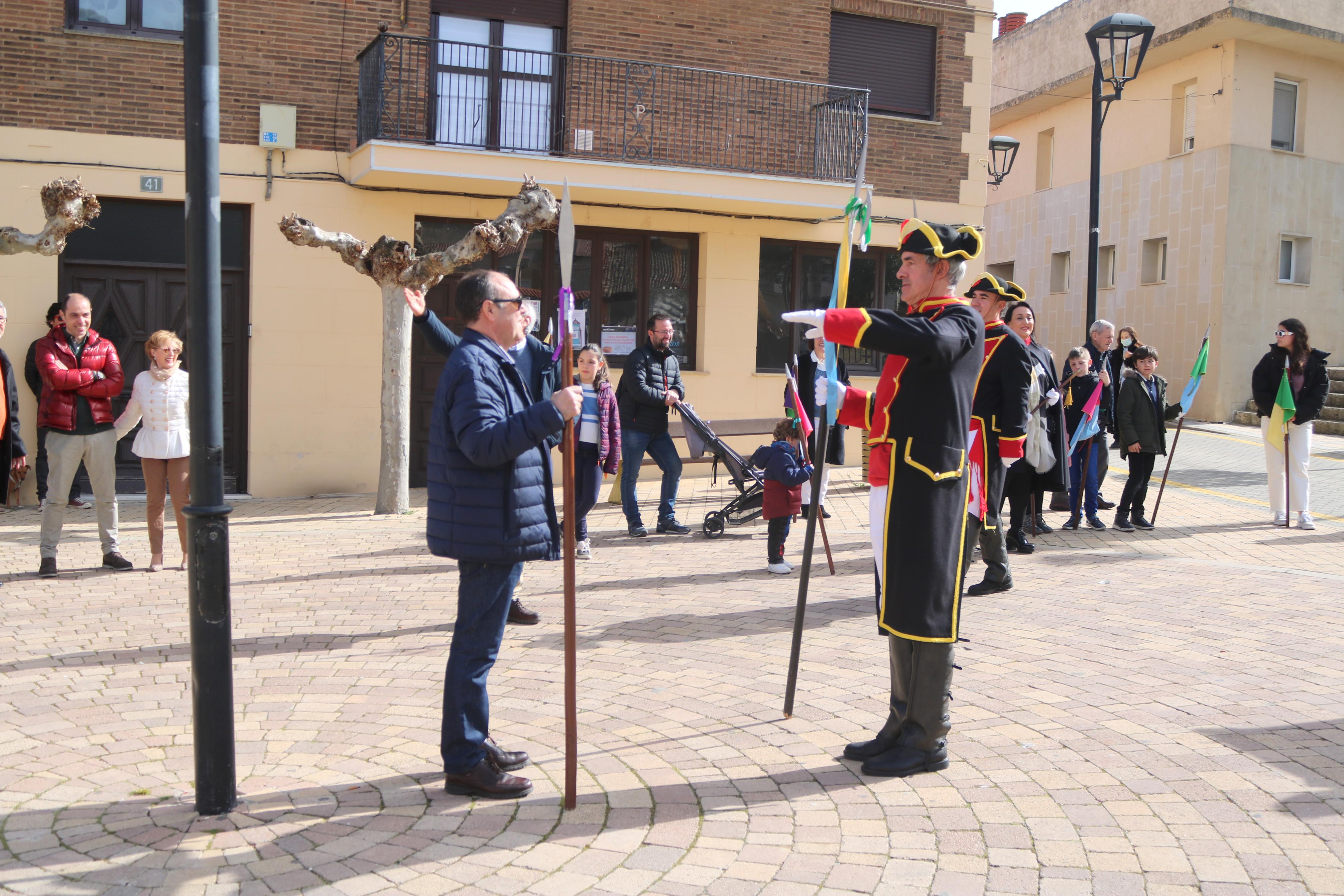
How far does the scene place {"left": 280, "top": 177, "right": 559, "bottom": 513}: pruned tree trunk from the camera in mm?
11219

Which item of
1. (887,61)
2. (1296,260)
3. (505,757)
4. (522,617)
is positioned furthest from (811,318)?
(1296,260)

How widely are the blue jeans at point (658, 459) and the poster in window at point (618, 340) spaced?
453cm

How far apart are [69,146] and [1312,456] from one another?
17.1 metres

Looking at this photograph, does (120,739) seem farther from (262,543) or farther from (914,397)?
(262,543)

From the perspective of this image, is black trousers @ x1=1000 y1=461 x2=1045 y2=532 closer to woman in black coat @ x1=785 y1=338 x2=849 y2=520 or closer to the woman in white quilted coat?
woman in black coat @ x1=785 y1=338 x2=849 y2=520

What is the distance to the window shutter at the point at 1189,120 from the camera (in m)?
23.4

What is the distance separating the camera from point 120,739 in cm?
470

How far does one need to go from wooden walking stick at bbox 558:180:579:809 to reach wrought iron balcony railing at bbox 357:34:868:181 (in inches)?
408

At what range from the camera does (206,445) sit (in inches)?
153

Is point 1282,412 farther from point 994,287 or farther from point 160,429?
point 160,429

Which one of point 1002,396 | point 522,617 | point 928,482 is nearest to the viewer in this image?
point 928,482

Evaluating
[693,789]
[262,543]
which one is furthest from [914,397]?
[262,543]

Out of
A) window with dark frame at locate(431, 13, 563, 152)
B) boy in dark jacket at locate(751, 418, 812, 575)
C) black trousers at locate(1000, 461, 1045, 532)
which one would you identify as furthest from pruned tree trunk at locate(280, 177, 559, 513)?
black trousers at locate(1000, 461, 1045, 532)

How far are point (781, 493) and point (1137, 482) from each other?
4.46m
